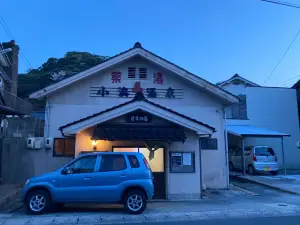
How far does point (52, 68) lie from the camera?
48469 millimetres

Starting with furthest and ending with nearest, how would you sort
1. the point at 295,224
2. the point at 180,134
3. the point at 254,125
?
the point at 254,125, the point at 180,134, the point at 295,224

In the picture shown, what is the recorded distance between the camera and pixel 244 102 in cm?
2455

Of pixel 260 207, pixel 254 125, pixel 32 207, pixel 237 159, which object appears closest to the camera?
pixel 32 207

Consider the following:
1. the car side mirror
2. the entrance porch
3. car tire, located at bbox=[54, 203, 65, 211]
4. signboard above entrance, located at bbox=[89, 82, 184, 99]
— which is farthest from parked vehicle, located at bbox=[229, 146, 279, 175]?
the car side mirror

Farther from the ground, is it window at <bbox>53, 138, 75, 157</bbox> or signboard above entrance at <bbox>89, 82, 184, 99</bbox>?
signboard above entrance at <bbox>89, 82, 184, 99</bbox>

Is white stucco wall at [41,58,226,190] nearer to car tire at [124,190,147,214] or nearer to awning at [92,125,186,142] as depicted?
awning at [92,125,186,142]

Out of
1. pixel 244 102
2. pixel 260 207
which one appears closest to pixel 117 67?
pixel 260 207

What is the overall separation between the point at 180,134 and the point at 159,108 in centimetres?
134

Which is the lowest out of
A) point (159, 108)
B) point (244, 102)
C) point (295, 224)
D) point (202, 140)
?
point (295, 224)

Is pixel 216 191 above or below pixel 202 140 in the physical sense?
below

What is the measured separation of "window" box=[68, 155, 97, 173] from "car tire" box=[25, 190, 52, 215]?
1054 millimetres

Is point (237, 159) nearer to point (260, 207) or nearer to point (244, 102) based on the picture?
point (244, 102)

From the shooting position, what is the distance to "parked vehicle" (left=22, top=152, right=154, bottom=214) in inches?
367

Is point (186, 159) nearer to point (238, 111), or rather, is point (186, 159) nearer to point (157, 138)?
point (157, 138)
